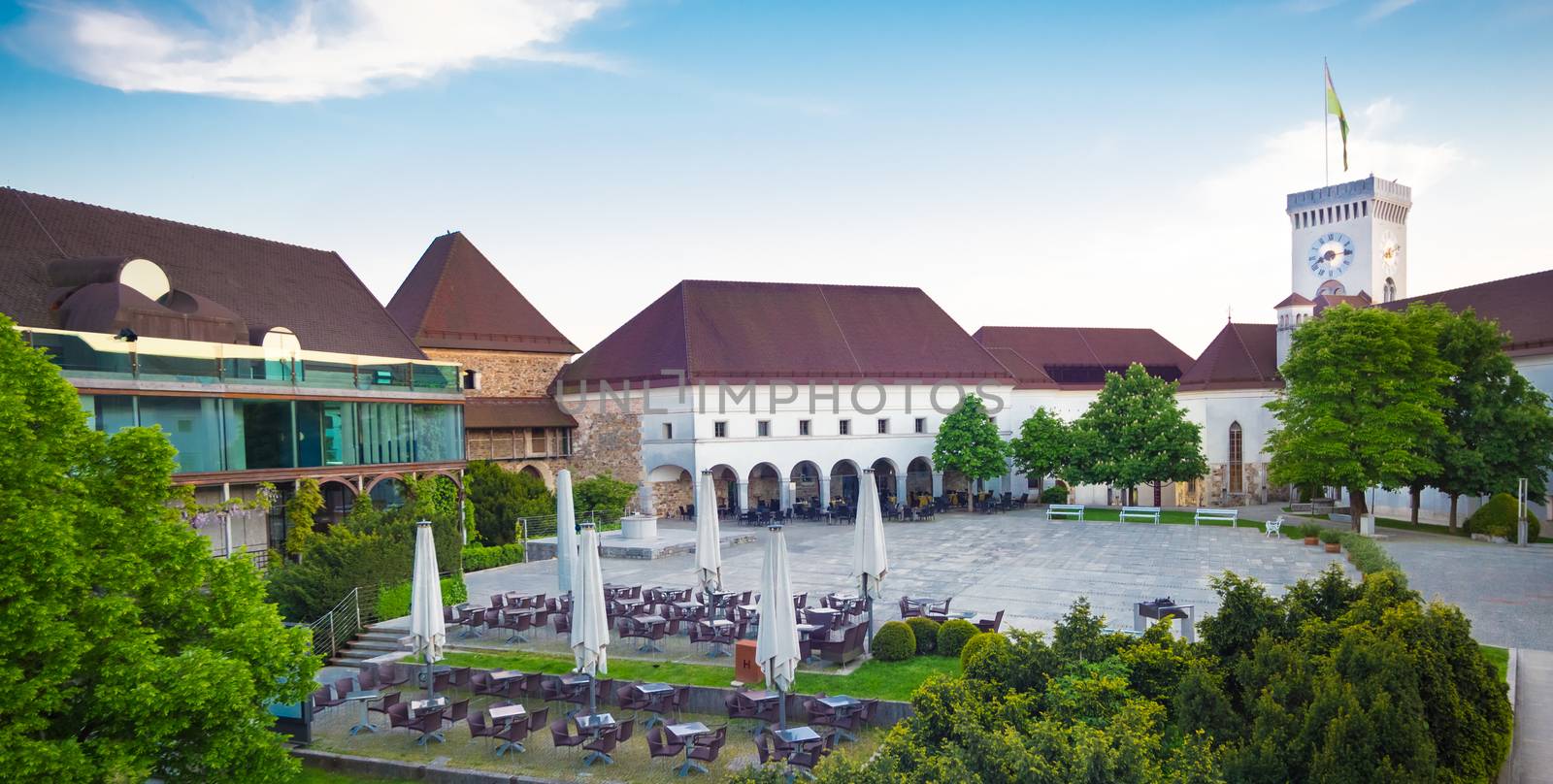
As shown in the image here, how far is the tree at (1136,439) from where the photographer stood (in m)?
35.8

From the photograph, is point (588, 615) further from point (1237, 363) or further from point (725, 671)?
point (1237, 363)

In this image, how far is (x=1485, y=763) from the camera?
916 cm

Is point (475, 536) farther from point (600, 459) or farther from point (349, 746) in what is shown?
point (349, 746)

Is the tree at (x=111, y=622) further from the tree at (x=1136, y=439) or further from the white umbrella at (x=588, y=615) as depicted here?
the tree at (x=1136, y=439)

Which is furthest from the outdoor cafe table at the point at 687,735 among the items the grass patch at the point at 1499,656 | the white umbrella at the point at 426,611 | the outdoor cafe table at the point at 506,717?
the grass patch at the point at 1499,656

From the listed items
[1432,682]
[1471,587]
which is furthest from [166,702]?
[1471,587]

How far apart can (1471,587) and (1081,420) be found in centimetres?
1782

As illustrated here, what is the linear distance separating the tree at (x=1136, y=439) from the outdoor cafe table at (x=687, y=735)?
28.3 m

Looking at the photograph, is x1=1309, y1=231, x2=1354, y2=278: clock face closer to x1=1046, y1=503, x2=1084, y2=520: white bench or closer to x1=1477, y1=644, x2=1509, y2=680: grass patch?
x1=1046, y1=503, x2=1084, y2=520: white bench

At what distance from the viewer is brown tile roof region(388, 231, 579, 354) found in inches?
1467

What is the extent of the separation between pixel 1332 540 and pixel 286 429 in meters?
27.8

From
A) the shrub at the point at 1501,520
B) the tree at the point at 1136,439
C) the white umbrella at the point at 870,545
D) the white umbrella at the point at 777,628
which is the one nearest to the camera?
the white umbrella at the point at 777,628

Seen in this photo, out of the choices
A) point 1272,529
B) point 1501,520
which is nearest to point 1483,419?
point 1501,520

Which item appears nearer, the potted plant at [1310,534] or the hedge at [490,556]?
the hedge at [490,556]
